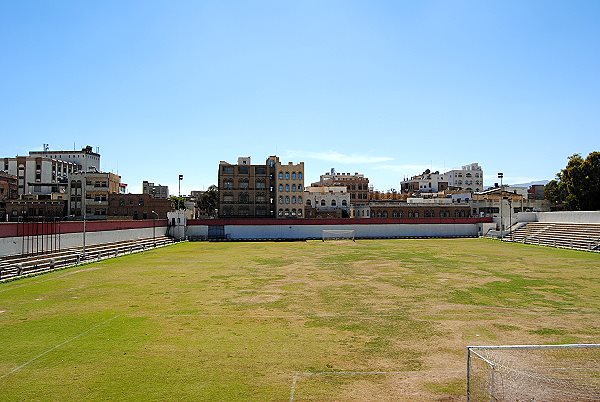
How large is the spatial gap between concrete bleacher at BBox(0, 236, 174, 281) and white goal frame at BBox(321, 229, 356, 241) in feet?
97.9

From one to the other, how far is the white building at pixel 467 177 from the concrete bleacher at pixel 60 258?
129224 mm

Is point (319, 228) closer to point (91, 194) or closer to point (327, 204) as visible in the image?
point (327, 204)

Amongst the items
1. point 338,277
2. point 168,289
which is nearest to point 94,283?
point 168,289

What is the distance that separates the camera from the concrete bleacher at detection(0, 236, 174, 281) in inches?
1223

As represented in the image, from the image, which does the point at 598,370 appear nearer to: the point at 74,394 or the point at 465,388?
the point at 465,388

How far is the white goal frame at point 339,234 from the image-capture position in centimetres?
7538

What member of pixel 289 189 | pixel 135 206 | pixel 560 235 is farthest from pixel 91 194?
pixel 560 235

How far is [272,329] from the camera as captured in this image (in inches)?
650

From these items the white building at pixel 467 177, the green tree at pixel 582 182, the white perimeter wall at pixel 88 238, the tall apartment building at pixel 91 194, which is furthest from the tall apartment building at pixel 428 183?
the white perimeter wall at pixel 88 238

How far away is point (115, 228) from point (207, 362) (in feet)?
147

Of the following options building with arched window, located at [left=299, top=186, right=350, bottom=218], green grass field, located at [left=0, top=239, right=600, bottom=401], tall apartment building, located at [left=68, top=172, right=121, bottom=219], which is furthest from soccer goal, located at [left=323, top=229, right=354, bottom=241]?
tall apartment building, located at [left=68, top=172, right=121, bottom=219]

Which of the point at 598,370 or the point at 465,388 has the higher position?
the point at 598,370

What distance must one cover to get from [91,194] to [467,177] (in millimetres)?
124500

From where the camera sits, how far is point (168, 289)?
25.6m
